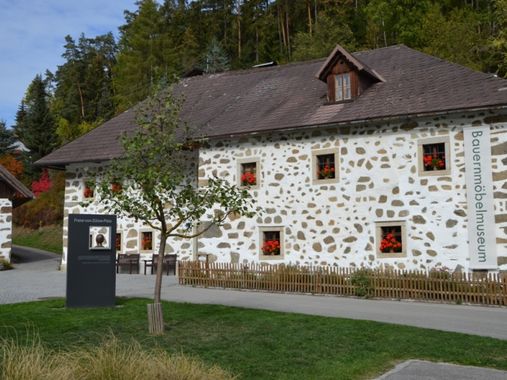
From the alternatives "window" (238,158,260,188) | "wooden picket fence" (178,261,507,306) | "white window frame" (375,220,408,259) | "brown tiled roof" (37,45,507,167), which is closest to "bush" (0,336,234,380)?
"wooden picket fence" (178,261,507,306)

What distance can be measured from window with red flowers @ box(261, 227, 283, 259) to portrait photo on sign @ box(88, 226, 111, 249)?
735cm

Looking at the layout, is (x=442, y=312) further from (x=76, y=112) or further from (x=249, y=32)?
(x=76, y=112)

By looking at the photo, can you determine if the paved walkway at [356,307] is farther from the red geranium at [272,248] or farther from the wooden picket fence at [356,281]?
the red geranium at [272,248]

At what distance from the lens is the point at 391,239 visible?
1766cm

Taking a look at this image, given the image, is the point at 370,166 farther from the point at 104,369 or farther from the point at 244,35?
the point at 244,35

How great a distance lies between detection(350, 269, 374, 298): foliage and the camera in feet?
50.6

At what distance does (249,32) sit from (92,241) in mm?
40056

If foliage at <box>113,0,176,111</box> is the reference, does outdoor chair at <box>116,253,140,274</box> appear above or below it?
below

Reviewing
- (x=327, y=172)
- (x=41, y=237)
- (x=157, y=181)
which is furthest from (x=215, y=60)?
(x=157, y=181)

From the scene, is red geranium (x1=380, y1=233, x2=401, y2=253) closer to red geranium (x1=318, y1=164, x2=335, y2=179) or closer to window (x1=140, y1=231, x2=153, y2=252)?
red geranium (x1=318, y1=164, x2=335, y2=179)

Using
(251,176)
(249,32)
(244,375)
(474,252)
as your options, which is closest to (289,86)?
(251,176)

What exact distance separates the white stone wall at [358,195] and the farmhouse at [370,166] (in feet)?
0.11

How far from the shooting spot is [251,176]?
66.9 feet

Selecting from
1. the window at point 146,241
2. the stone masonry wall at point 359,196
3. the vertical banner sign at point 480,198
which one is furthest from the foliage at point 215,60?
the vertical banner sign at point 480,198
